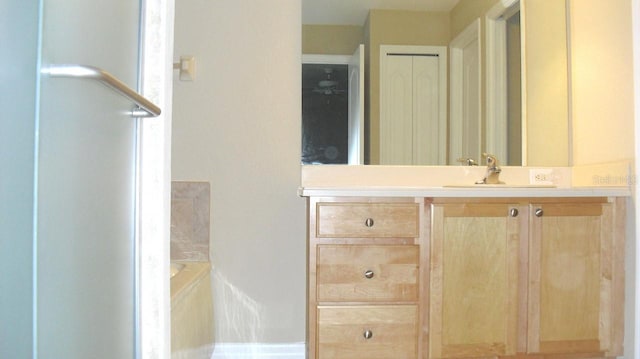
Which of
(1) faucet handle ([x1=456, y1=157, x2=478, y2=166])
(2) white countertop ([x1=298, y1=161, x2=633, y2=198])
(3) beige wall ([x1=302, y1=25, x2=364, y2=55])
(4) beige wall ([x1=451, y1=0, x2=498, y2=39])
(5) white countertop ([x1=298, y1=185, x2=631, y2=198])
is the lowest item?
(5) white countertop ([x1=298, y1=185, x2=631, y2=198])

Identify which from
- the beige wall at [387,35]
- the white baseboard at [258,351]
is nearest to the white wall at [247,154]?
the white baseboard at [258,351]

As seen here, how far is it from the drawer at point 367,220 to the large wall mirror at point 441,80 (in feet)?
1.67

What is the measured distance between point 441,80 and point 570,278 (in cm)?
106

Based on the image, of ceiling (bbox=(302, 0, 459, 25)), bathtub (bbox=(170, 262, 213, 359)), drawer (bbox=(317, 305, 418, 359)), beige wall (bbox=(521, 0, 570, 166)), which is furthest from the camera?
beige wall (bbox=(521, 0, 570, 166))

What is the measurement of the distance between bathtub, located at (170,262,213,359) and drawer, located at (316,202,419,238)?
20.0 inches

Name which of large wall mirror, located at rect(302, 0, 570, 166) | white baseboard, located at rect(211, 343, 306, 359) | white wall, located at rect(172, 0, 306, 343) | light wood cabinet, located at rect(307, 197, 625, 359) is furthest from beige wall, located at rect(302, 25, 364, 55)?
white baseboard, located at rect(211, 343, 306, 359)

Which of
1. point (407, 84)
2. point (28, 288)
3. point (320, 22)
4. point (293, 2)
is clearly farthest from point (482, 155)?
point (28, 288)

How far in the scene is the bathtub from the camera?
1.35 m

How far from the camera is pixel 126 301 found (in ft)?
2.96

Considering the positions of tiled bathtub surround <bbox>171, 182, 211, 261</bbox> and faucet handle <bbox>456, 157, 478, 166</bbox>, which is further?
faucet handle <bbox>456, 157, 478, 166</bbox>

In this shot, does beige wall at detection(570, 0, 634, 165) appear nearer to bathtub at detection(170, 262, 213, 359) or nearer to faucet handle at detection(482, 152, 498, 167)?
faucet handle at detection(482, 152, 498, 167)

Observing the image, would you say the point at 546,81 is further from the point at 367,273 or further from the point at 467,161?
the point at 367,273

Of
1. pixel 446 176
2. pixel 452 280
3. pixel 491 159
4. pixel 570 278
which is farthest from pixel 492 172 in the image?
pixel 452 280

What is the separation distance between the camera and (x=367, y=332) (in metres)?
1.62
